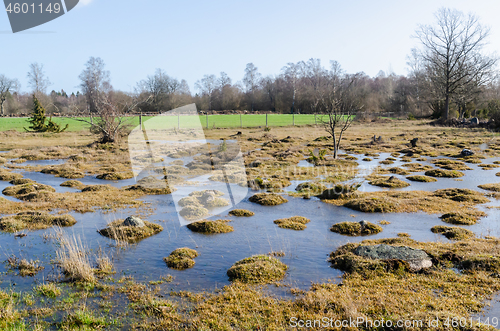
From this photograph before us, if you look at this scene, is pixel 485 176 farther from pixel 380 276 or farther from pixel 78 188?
pixel 78 188

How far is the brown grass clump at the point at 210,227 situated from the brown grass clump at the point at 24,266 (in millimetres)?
4392

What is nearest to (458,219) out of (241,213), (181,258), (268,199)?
(268,199)

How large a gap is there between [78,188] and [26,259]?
9012mm

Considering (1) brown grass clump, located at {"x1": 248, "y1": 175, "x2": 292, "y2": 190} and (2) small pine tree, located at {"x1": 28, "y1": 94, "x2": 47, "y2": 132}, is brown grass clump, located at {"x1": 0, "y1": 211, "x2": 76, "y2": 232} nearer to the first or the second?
(1) brown grass clump, located at {"x1": 248, "y1": 175, "x2": 292, "y2": 190}

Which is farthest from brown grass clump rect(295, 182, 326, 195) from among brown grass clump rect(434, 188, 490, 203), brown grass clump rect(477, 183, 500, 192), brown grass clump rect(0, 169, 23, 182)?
→ brown grass clump rect(0, 169, 23, 182)

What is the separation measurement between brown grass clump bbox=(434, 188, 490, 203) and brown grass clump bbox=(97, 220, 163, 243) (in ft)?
38.5

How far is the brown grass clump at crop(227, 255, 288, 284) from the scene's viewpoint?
783 centimetres

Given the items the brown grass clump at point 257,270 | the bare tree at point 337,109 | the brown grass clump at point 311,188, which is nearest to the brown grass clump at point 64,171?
the brown grass clump at point 311,188

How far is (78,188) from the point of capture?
1739cm

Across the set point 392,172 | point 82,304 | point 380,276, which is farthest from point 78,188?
point 392,172

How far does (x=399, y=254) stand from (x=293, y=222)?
4.12m

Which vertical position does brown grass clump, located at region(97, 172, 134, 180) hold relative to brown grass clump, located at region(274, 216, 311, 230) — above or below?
above

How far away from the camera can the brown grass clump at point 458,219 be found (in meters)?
11.7

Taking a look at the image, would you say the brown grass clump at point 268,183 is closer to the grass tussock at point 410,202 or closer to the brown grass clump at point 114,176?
the grass tussock at point 410,202
